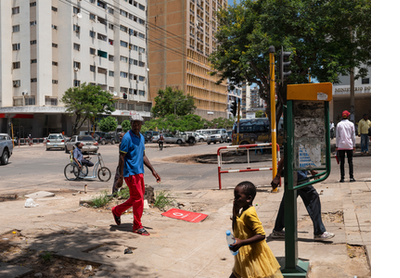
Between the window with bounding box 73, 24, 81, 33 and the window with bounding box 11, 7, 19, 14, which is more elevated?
the window with bounding box 11, 7, 19, 14

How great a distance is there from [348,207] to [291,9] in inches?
538

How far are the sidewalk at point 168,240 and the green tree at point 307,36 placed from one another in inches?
455

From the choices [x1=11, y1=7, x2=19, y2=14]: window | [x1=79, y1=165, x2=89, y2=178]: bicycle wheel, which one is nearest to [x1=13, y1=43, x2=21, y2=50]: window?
[x1=11, y1=7, x2=19, y2=14]: window

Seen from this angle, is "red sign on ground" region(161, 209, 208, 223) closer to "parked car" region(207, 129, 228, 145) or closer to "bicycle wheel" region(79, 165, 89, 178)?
"bicycle wheel" region(79, 165, 89, 178)

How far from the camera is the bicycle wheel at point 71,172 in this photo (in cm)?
1358

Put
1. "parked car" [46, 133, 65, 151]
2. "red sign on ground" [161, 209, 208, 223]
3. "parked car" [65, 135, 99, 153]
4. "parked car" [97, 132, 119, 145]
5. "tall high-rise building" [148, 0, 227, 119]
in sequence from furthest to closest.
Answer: "tall high-rise building" [148, 0, 227, 119] → "parked car" [97, 132, 119, 145] → "parked car" [46, 133, 65, 151] → "parked car" [65, 135, 99, 153] → "red sign on ground" [161, 209, 208, 223]

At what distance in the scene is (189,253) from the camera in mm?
4980

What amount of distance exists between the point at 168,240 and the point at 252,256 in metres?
2.69

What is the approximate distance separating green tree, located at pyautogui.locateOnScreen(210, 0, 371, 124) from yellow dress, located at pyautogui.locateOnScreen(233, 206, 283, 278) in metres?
15.2

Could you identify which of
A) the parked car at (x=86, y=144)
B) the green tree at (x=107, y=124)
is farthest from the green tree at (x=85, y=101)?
the parked car at (x=86, y=144)

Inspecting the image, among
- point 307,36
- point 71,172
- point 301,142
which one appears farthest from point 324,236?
point 307,36

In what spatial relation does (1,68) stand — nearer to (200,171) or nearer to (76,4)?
(76,4)

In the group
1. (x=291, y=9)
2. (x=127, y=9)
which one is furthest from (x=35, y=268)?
(x=127, y=9)

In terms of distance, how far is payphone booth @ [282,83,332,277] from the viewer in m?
3.77
